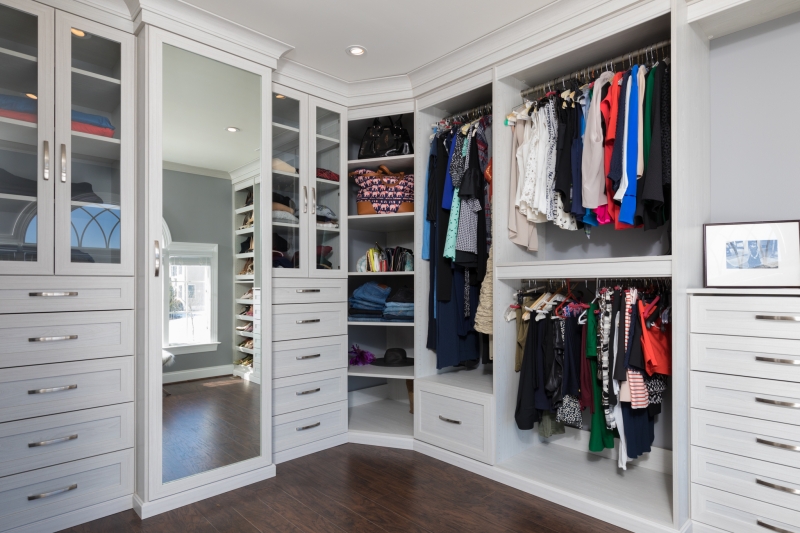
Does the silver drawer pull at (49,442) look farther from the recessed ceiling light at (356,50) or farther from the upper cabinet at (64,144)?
the recessed ceiling light at (356,50)

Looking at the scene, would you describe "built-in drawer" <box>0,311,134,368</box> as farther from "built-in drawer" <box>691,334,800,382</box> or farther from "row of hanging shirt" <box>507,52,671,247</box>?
"built-in drawer" <box>691,334,800,382</box>

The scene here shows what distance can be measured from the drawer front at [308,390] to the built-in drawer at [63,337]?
0.91 m

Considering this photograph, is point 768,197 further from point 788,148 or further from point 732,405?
point 732,405

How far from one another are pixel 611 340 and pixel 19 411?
2.70m

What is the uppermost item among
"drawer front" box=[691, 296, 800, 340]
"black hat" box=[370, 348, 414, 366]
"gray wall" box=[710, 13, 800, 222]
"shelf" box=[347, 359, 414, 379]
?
"gray wall" box=[710, 13, 800, 222]

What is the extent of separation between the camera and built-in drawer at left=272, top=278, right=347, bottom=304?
116 inches

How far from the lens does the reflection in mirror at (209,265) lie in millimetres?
2410

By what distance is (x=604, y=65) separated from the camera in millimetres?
2521

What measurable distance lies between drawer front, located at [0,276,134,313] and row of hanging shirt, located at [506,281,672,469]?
6.85 ft

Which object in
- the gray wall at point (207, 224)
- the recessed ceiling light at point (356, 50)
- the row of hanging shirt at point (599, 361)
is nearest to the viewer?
the row of hanging shirt at point (599, 361)

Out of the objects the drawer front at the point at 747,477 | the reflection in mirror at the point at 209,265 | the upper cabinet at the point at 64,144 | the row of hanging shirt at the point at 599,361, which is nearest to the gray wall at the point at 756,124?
the row of hanging shirt at the point at 599,361

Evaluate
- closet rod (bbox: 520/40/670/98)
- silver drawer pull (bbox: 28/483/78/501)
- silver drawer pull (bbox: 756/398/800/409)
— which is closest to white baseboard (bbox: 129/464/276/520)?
silver drawer pull (bbox: 28/483/78/501)

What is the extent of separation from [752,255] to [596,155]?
0.80 m

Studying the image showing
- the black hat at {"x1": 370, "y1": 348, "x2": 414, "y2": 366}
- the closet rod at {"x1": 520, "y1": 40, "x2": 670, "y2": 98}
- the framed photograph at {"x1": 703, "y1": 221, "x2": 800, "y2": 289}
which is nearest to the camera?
the framed photograph at {"x1": 703, "y1": 221, "x2": 800, "y2": 289}
